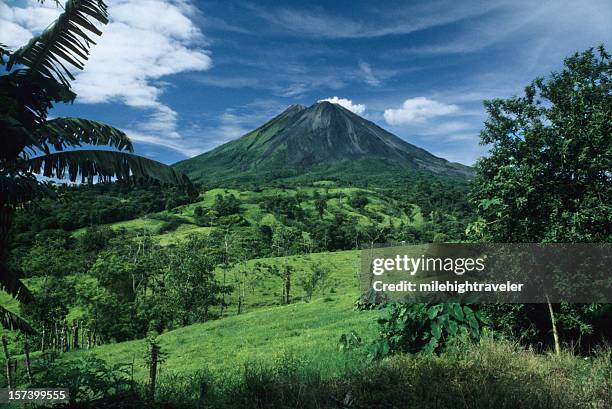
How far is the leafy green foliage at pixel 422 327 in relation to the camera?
829cm

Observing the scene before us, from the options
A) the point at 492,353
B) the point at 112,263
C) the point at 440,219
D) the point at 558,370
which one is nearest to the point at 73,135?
the point at 492,353

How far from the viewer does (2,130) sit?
26.1 ft

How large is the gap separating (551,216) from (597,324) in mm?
2790

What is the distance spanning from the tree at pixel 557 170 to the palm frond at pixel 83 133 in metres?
8.57

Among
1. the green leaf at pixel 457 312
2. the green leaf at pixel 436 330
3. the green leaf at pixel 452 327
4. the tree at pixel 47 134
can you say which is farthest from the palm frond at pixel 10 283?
the green leaf at pixel 457 312

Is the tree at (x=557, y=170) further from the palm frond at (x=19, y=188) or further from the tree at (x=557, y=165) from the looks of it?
the palm frond at (x=19, y=188)

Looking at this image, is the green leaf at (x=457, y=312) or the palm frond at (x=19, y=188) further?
the green leaf at (x=457, y=312)

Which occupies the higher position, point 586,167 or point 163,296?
point 586,167

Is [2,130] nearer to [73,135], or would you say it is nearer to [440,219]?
[73,135]

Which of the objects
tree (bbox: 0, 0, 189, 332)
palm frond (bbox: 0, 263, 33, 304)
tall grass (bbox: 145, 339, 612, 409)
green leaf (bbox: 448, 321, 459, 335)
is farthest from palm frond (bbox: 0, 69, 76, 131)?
green leaf (bbox: 448, 321, 459, 335)

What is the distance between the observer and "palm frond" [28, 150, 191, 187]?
28.3ft

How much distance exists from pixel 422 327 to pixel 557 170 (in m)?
5.25

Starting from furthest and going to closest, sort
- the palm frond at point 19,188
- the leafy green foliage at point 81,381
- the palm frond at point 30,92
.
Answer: the palm frond at point 30,92 < the palm frond at point 19,188 < the leafy green foliage at point 81,381

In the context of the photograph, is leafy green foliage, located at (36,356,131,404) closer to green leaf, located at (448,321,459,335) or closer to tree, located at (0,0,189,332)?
tree, located at (0,0,189,332)
